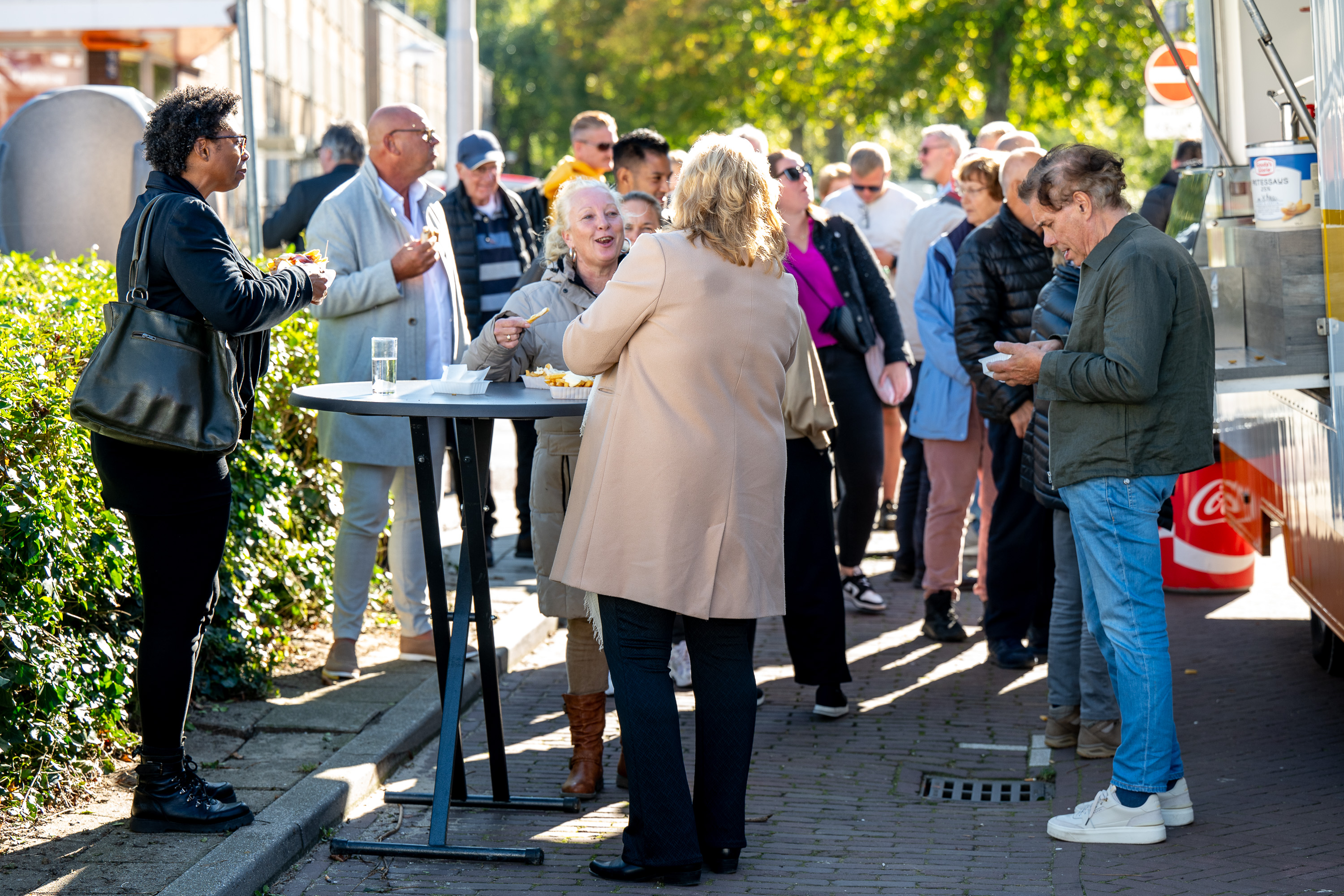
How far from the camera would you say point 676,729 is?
13.4 ft

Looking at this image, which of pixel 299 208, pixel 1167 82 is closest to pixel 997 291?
pixel 299 208

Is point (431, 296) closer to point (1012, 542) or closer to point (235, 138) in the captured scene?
point (235, 138)

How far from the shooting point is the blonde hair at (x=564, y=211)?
15.7 ft

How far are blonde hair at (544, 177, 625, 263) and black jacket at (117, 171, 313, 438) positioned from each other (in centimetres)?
92

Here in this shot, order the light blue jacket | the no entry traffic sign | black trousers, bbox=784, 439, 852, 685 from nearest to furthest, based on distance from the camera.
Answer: black trousers, bbox=784, 439, 852, 685 < the light blue jacket < the no entry traffic sign

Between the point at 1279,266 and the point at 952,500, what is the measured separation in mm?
2057

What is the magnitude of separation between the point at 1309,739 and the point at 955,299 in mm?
2070

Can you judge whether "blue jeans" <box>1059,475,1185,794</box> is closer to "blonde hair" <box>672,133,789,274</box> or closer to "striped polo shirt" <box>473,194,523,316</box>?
"blonde hair" <box>672,133,789,274</box>

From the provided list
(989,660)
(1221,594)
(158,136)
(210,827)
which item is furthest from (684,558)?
(1221,594)

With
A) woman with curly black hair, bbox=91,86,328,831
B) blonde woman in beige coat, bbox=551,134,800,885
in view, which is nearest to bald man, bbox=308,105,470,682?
woman with curly black hair, bbox=91,86,328,831

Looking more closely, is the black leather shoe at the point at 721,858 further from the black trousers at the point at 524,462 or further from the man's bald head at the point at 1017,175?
the black trousers at the point at 524,462

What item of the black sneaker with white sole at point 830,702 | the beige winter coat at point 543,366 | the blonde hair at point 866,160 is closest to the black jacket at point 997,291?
the black sneaker with white sole at point 830,702

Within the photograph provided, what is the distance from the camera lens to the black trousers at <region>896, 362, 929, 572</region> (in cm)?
773

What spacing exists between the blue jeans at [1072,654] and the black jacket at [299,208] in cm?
498
